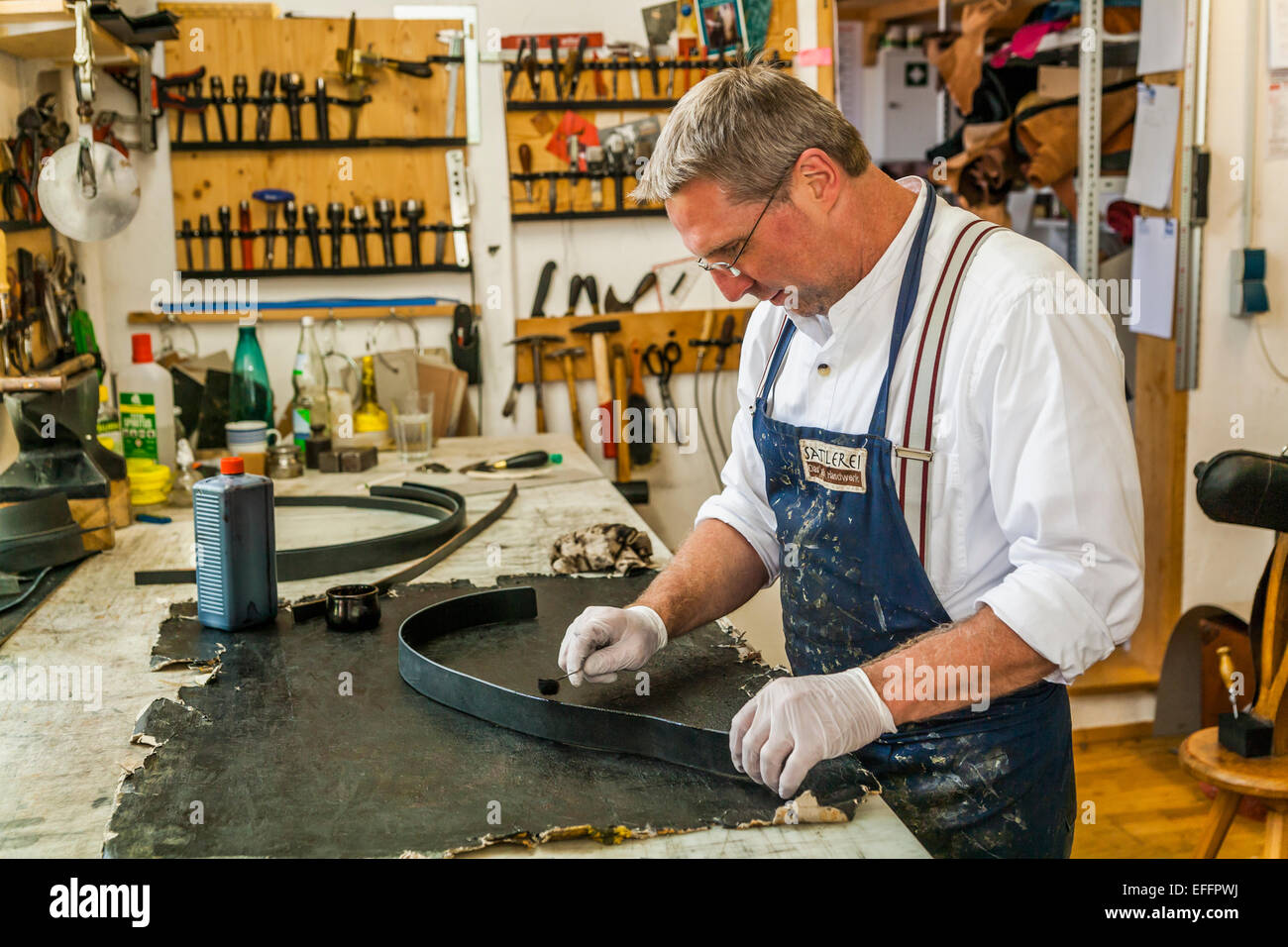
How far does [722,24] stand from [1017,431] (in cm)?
282

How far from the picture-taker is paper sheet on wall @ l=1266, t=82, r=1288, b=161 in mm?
3117

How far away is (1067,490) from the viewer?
1276mm

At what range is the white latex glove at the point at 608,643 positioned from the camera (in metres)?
1.41

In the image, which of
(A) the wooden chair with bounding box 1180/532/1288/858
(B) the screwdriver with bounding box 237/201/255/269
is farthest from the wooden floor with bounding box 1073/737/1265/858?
(B) the screwdriver with bounding box 237/201/255/269

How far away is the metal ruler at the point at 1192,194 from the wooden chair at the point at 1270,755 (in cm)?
128

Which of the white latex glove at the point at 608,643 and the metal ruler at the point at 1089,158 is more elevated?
the metal ruler at the point at 1089,158

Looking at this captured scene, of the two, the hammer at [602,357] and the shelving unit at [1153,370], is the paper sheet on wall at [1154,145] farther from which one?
the hammer at [602,357]

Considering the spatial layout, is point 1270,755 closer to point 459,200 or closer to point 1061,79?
point 1061,79

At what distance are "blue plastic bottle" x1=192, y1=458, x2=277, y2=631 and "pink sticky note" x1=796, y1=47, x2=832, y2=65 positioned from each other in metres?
2.69

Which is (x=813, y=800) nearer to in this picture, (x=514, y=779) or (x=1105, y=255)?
(x=514, y=779)

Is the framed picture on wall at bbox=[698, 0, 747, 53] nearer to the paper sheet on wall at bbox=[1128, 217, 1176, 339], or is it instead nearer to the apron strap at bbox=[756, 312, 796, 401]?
the paper sheet on wall at bbox=[1128, 217, 1176, 339]

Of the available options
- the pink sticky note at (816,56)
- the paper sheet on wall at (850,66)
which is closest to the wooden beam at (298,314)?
the pink sticky note at (816,56)

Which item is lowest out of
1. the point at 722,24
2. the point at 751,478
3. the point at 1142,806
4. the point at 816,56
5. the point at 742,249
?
the point at 1142,806

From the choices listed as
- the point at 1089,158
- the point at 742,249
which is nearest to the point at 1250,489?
the point at 742,249
